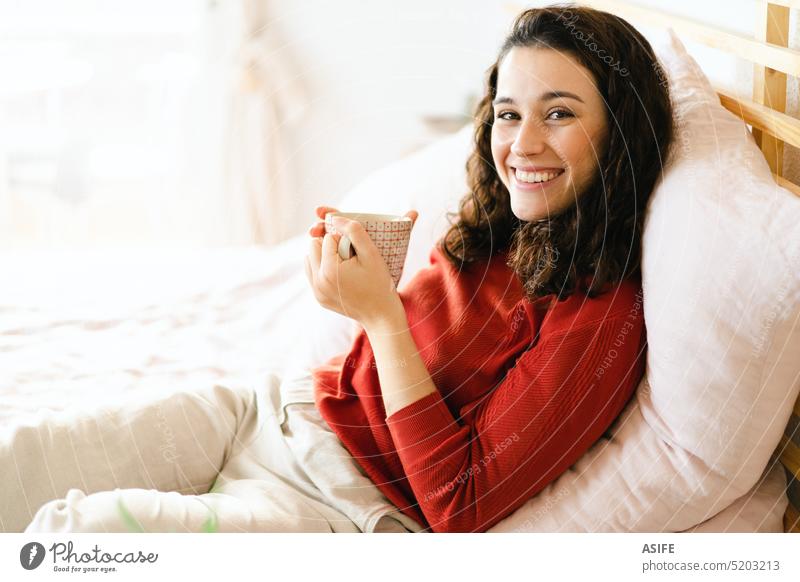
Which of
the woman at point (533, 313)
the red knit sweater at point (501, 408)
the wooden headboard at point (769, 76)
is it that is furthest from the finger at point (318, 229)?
the wooden headboard at point (769, 76)

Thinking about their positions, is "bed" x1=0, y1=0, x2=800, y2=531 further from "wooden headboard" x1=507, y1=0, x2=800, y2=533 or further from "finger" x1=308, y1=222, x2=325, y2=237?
"finger" x1=308, y1=222, x2=325, y2=237

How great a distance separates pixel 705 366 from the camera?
71 centimetres

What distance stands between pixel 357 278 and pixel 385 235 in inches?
2.0

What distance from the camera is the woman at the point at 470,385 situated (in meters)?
0.74

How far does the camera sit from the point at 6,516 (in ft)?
2.52

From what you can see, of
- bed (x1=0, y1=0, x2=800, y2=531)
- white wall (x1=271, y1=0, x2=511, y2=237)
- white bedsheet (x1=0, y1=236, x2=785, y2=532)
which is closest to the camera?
bed (x1=0, y1=0, x2=800, y2=531)

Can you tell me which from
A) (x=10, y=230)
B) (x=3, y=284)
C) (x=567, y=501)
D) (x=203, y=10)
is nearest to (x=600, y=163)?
(x=567, y=501)

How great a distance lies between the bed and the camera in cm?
79

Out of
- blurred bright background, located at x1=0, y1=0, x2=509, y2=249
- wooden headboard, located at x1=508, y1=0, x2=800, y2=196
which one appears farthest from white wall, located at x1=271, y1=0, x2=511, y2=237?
wooden headboard, located at x1=508, y1=0, x2=800, y2=196

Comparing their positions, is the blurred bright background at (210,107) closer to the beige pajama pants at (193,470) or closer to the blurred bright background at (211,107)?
the blurred bright background at (211,107)

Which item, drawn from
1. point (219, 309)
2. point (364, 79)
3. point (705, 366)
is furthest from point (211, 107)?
point (705, 366)

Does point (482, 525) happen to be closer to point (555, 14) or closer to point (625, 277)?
point (625, 277)

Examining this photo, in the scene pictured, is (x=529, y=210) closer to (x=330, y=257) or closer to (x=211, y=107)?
(x=330, y=257)
